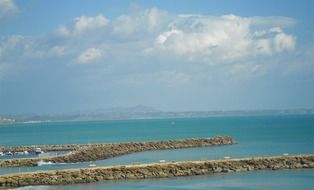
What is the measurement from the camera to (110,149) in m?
68.9

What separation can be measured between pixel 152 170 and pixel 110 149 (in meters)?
24.1

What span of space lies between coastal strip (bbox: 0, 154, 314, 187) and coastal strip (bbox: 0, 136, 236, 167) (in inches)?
595

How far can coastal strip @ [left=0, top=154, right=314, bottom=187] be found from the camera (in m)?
42.6

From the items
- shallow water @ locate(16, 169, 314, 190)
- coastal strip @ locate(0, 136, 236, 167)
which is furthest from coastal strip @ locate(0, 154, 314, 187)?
coastal strip @ locate(0, 136, 236, 167)

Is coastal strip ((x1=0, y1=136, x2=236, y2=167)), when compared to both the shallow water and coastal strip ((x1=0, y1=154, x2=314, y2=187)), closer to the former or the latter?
coastal strip ((x1=0, y1=154, x2=314, y2=187))

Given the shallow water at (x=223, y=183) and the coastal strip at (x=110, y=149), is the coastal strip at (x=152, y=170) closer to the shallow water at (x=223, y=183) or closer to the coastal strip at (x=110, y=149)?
the shallow water at (x=223, y=183)

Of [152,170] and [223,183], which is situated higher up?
[152,170]

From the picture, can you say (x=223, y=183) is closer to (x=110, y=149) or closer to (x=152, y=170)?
(x=152, y=170)

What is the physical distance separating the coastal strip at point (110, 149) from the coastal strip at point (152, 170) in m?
15.1

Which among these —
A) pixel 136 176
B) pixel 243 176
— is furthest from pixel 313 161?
pixel 136 176

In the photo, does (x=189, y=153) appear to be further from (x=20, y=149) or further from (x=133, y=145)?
(x=20, y=149)

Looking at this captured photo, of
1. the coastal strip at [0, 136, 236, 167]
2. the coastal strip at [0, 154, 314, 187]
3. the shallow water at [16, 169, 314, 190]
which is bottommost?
the shallow water at [16, 169, 314, 190]

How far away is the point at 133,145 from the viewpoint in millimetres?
73562

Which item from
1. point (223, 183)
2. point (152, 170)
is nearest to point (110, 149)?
point (152, 170)
